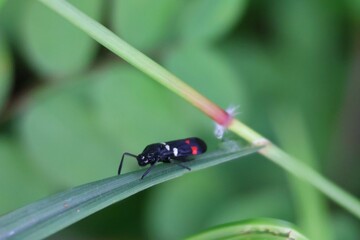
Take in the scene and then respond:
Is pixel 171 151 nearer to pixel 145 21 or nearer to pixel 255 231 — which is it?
pixel 255 231

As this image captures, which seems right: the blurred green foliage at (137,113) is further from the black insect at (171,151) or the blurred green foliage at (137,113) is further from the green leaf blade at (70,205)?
the green leaf blade at (70,205)

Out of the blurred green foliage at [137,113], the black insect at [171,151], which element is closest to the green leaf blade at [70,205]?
the black insect at [171,151]

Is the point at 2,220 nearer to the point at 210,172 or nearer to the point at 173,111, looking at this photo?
the point at 173,111

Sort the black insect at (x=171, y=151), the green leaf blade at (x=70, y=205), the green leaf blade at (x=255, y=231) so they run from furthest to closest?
the black insect at (x=171, y=151), the green leaf blade at (x=255, y=231), the green leaf blade at (x=70, y=205)

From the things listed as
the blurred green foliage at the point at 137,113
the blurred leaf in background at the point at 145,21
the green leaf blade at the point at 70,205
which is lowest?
the green leaf blade at the point at 70,205

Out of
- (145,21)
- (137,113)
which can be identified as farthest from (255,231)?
(145,21)

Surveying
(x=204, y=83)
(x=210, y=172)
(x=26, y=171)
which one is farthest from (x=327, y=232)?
(x=26, y=171)

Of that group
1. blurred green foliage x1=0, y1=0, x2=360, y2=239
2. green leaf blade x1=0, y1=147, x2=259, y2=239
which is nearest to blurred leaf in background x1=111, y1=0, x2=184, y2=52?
blurred green foliage x1=0, y1=0, x2=360, y2=239

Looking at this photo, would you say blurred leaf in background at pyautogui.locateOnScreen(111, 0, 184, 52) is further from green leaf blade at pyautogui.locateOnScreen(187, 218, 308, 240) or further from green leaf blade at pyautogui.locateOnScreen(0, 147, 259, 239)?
green leaf blade at pyautogui.locateOnScreen(187, 218, 308, 240)

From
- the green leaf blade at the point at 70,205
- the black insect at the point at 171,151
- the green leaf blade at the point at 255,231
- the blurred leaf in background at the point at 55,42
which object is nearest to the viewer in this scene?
the green leaf blade at the point at 70,205
